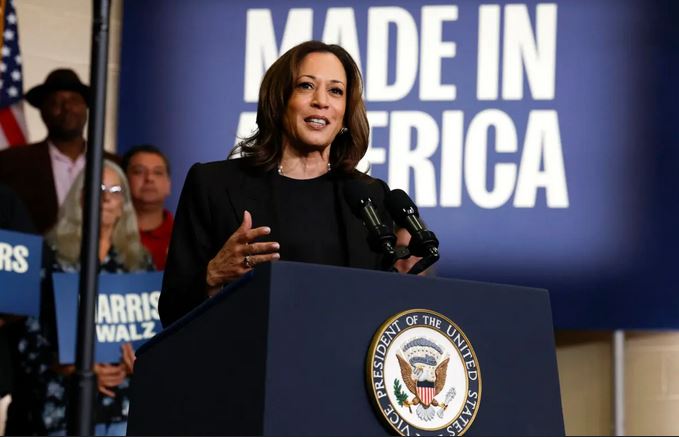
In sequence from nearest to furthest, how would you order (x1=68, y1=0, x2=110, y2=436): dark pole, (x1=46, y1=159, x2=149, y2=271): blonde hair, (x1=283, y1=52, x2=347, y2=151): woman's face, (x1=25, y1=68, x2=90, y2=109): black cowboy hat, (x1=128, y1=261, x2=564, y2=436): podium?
1. (x1=128, y1=261, x2=564, y2=436): podium
2. (x1=283, y1=52, x2=347, y2=151): woman's face
3. (x1=68, y1=0, x2=110, y2=436): dark pole
4. (x1=46, y1=159, x2=149, y2=271): blonde hair
5. (x1=25, y1=68, x2=90, y2=109): black cowboy hat

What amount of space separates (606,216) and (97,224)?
8.40ft

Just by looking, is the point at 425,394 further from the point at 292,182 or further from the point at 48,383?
the point at 48,383

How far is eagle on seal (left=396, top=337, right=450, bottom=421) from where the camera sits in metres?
1.62

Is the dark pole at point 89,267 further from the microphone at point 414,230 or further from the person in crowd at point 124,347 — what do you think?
the microphone at point 414,230

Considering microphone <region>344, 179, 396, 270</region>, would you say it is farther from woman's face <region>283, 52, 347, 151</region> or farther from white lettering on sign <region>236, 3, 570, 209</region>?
white lettering on sign <region>236, 3, 570, 209</region>

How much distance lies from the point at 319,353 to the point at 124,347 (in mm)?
2985

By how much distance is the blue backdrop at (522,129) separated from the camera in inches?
194

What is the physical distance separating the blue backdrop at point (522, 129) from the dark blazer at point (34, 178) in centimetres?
39

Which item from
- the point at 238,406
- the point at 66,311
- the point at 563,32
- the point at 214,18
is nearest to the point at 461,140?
the point at 563,32

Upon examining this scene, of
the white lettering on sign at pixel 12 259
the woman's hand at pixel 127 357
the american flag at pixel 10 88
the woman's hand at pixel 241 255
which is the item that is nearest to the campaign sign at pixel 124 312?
the woman's hand at pixel 127 357

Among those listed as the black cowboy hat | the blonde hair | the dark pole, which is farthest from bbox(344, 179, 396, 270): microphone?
the black cowboy hat

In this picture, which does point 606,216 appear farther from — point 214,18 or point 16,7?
point 16,7

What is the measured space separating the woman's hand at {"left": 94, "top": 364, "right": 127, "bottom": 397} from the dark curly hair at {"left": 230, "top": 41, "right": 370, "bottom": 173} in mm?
2205

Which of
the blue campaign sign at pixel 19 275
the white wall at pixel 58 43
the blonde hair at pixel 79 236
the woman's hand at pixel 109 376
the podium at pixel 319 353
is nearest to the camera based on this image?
the podium at pixel 319 353
